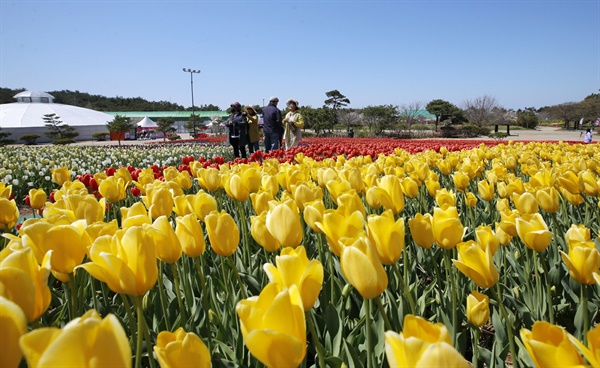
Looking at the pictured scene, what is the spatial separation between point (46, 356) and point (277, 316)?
0.35 meters

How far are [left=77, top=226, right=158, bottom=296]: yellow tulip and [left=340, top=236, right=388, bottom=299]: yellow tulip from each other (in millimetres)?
494

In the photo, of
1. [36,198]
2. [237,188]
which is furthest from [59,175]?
[237,188]

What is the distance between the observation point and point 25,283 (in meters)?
0.90

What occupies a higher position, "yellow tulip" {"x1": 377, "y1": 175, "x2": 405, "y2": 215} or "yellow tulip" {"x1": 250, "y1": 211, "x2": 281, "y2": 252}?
"yellow tulip" {"x1": 377, "y1": 175, "x2": 405, "y2": 215}

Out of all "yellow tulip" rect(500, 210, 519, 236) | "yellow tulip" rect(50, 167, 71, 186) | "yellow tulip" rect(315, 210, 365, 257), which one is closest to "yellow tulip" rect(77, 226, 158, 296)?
"yellow tulip" rect(315, 210, 365, 257)

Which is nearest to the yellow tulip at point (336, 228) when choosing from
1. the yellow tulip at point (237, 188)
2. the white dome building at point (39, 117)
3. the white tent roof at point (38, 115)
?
the yellow tulip at point (237, 188)

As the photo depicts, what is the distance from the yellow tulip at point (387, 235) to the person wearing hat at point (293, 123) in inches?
348

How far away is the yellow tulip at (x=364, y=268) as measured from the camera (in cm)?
101

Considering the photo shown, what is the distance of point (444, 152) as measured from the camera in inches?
230

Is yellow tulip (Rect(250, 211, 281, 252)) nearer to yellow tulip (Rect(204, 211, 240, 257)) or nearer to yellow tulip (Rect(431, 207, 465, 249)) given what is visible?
yellow tulip (Rect(204, 211, 240, 257))

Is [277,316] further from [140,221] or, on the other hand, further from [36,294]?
[140,221]

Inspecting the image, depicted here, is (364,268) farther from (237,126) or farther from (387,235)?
(237,126)

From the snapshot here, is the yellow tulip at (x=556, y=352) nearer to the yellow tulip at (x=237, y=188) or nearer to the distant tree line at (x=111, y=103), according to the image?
the yellow tulip at (x=237, y=188)

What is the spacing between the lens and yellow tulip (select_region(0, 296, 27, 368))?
70 centimetres
